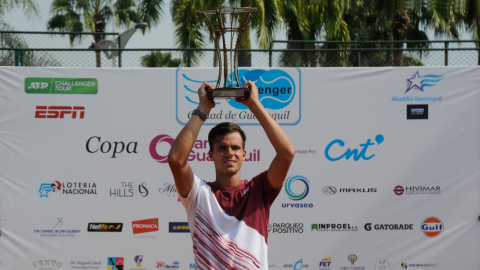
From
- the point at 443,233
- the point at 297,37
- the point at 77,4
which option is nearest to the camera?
the point at 443,233

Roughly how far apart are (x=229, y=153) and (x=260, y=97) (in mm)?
3198

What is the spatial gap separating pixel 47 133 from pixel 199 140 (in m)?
1.92

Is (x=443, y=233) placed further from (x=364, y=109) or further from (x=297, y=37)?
(x=297, y=37)

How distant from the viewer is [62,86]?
17.9ft

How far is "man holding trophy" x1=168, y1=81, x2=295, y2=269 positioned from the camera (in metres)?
2.15

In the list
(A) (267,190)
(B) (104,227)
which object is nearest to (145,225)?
(B) (104,227)

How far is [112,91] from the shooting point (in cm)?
543

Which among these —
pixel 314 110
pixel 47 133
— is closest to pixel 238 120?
pixel 314 110

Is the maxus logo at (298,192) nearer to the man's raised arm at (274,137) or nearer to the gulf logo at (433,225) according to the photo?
the gulf logo at (433,225)

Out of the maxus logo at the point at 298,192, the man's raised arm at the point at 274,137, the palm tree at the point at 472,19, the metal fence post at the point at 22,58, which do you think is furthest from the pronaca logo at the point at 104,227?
the palm tree at the point at 472,19

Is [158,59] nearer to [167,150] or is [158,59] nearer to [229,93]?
[167,150]

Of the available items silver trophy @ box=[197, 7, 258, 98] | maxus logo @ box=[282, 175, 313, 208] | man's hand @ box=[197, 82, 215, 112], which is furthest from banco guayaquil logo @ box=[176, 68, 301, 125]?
man's hand @ box=[197, 82, 215, 112]

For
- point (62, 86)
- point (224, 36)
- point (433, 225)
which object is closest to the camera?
point (224, 36)

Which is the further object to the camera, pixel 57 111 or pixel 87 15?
pixel 87 15
